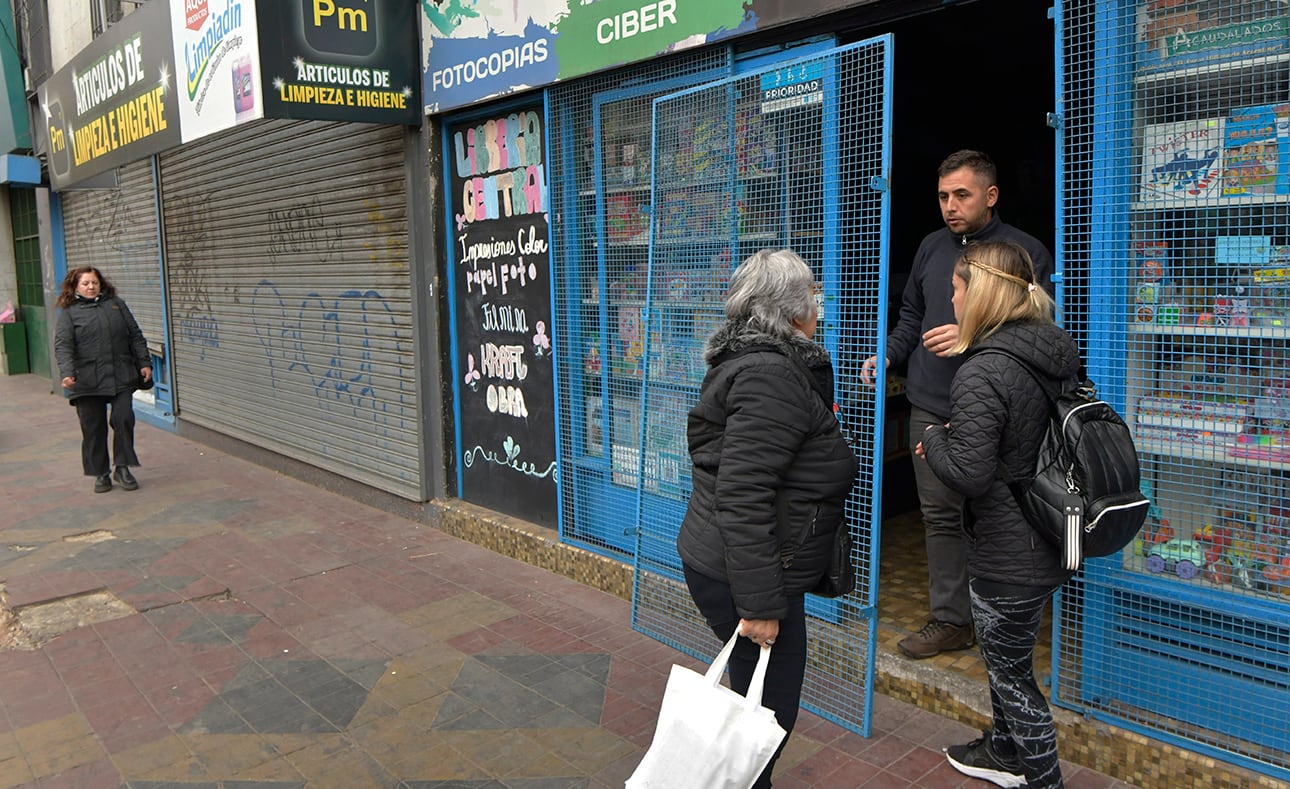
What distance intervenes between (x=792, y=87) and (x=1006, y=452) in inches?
73.3

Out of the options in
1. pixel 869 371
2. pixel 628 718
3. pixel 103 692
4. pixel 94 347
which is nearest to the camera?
pixel 869 371

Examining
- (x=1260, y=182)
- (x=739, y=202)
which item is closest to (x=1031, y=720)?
(x=1260, y=182)

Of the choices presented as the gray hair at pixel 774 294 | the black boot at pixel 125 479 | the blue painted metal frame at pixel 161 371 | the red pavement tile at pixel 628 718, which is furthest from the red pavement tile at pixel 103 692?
the blue painted metal frame at pixel 161 371

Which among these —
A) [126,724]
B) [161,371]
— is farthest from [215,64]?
[161,371]

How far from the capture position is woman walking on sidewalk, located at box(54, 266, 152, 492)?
7.64 m

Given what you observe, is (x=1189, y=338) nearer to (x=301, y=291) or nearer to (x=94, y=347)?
(x=301, y=291)

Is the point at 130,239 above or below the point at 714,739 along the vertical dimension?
above

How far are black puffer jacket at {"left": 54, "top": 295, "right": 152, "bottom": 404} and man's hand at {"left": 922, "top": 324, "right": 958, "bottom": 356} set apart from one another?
23.1 feet

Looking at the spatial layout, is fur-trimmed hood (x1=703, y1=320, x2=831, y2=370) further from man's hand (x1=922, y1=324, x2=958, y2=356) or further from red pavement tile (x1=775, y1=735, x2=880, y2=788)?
red pavement tile (x1=775, y1=735, x2=880, y2=788)

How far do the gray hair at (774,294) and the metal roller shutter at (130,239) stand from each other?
398 inches

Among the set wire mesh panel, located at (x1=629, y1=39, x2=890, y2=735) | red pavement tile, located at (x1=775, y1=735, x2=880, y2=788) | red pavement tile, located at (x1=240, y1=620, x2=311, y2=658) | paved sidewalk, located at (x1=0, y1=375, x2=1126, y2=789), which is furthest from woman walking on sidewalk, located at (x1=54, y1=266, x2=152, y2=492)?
red pavement tile, located at (x1=775, y1=735, x2=880, y2=788)

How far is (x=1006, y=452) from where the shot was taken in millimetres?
2619

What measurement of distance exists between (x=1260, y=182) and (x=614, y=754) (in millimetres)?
2845

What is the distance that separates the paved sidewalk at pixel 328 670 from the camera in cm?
337
